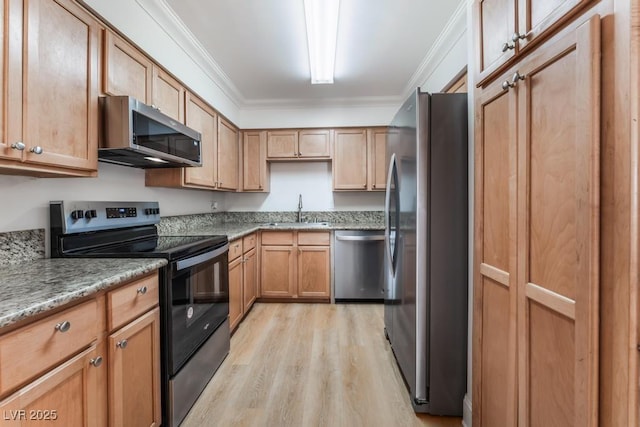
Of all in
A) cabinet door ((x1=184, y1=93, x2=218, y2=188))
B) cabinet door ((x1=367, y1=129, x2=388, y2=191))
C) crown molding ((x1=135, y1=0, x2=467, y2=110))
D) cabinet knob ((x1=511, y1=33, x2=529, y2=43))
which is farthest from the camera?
cabinet door ((x1=367, y1=129, x2=388, y2=191))

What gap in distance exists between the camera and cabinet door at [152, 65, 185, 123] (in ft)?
6.69

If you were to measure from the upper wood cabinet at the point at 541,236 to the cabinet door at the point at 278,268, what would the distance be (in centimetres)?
242

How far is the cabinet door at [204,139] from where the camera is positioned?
2.54 m

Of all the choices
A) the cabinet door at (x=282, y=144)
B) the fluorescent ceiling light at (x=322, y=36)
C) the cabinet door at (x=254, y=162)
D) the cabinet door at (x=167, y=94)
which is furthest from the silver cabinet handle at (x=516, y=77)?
the cabinet door at (x=254, y=162)

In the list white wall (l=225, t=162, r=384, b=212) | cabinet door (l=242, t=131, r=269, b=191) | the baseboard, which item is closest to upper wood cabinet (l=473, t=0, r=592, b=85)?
the baseboard

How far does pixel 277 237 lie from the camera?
3521 millimetres

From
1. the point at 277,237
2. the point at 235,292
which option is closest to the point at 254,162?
the point at 277,237

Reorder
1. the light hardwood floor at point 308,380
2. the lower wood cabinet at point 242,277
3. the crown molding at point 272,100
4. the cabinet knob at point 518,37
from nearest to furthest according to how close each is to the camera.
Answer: the cabinet knob at point 518,37 < the light hardwood floor at point 308,380 < the crown molding at point 272,100 < the lower wood cabinet at point 242,277

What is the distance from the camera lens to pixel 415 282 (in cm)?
167

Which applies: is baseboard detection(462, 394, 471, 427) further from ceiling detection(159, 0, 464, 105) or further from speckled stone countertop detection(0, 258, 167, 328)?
ceiling detection(159, 0, 464, 105)

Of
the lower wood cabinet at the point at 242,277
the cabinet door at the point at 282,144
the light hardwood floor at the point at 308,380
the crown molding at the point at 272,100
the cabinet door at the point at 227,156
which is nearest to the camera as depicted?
the light hardwood floor at the point at 308,380

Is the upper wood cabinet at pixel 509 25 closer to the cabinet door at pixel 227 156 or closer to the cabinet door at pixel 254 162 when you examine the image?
the cabinet door at pixel 227 156

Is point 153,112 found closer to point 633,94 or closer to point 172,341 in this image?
point 172,341

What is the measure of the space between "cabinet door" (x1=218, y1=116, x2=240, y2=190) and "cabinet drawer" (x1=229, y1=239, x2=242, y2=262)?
746 millimetres
